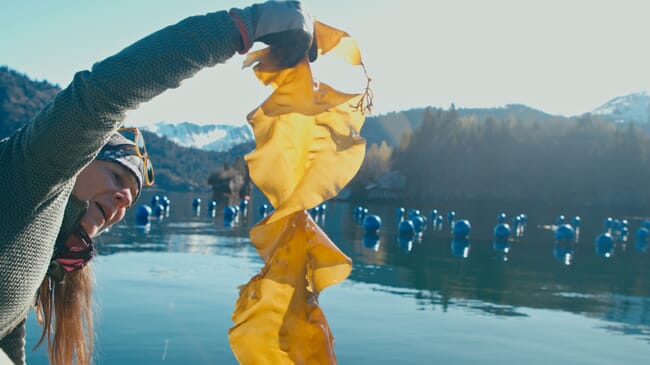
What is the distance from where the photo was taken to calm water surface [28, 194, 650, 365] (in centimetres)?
1095

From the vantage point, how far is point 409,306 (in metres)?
15.2

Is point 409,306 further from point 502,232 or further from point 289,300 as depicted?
point 502,232

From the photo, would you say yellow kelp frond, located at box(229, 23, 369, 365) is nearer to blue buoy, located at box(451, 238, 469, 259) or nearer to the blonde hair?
the blonde hair

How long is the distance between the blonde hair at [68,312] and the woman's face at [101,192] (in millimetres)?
297

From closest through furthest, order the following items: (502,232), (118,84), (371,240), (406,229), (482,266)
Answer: (118,84)
(482,266)
(371,240)
(502,232)
(406,229)

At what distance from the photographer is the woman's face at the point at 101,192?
226 cm

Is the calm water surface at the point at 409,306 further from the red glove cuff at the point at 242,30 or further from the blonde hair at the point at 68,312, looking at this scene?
the red glove cuff at the point at 242,30

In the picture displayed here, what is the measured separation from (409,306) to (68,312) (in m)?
13.3

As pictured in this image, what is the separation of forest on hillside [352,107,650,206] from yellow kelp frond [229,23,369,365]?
112078 mm

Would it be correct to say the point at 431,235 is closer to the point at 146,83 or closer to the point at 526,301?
the point at 526,301

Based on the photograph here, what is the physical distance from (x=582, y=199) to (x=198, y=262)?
354 ft

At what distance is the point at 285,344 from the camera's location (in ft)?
6.95

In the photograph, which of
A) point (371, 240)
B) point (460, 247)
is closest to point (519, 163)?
point (371, 240)

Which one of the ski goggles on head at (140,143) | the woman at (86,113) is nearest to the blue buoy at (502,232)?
the ski goggles on head at (140,143)
